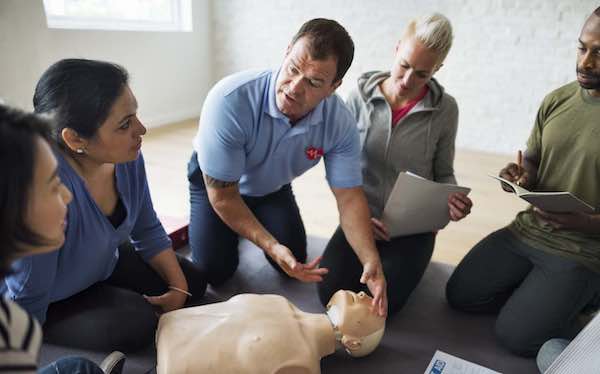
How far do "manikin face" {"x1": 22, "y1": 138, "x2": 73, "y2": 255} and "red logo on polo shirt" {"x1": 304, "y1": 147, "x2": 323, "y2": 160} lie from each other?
2.81 feet

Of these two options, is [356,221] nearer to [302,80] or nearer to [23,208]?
[302,80]

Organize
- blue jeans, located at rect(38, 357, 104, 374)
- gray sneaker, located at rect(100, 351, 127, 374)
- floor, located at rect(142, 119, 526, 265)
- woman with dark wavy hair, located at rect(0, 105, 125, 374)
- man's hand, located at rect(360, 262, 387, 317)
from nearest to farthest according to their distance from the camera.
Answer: woman with dark wavy hair, located at rect(0, 105, 125, 374) → blue jeans, located at rect(38, 357, 104, 374) → gray sneaker, located at rect(100, 351, 127, 374) → man's hand, located at rect(360, 262, 387, 317) → floor, located at rect(142, 119, 526, 265)

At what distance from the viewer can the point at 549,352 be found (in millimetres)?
1310

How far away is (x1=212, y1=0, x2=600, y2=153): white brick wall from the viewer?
3260mm

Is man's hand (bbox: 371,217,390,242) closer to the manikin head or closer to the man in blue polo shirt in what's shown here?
the man in blue polo shirt

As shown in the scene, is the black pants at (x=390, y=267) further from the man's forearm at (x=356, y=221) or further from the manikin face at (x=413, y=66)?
the manikin face at (x=413, y=66)

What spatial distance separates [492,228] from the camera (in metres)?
2.36

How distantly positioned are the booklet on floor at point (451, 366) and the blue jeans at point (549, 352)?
0.13 meters

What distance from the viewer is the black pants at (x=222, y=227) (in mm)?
1646

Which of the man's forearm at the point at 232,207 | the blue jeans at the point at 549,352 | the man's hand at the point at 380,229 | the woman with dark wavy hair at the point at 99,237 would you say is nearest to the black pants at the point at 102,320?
the woman with dark wavy hair at the point at 99,237

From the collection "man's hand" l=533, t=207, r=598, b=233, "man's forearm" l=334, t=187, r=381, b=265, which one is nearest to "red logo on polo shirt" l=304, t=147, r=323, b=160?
"man's forearm" l=334, t=187, r=381, b=265

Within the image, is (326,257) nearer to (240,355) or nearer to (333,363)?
(333,363)

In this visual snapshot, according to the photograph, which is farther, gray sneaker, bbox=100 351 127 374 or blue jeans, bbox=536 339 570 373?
blue jeans, bbox=536 339 570 373

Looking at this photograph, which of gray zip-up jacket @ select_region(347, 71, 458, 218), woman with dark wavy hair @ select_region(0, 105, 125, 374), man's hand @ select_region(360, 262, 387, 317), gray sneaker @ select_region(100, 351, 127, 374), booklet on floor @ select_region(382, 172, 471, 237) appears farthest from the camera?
gray zip-up jacket @ select_region(347, 71, 458, 218)
